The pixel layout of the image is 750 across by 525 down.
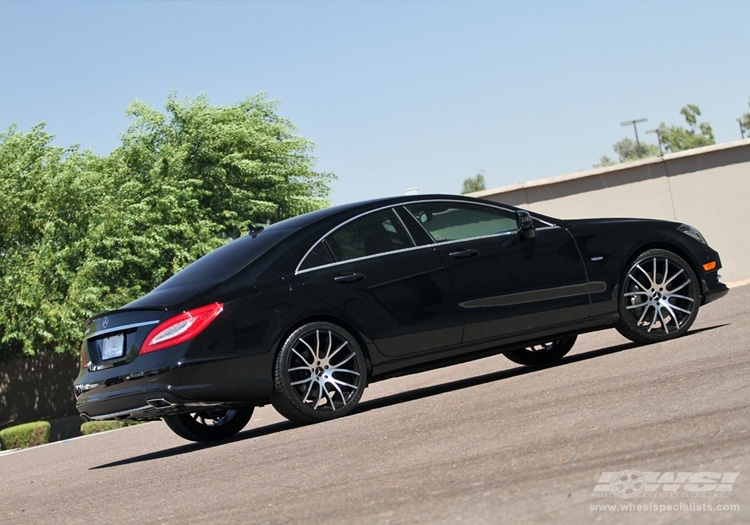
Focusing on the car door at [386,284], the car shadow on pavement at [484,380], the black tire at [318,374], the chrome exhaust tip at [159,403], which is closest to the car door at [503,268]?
the car door at [386,284]

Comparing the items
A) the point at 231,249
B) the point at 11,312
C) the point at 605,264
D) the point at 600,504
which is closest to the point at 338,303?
the point at 231,249

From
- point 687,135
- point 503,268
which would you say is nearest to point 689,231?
point 503,268

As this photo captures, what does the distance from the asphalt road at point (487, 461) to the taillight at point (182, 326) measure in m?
0.79

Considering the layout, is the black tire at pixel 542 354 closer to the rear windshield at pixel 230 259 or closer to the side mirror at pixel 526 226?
the side mirror at pixel 526 226

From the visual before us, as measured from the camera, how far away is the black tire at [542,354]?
10.5m

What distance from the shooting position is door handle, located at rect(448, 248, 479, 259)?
8836 mm

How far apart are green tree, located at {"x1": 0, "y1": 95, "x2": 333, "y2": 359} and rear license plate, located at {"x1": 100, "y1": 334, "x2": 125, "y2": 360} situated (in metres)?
24.1

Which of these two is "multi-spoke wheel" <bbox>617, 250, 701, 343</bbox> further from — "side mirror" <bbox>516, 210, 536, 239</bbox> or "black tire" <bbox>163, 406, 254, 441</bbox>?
"black tire" <bbox>163, 406, 254, 441</bbox>

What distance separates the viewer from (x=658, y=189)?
34344 mm

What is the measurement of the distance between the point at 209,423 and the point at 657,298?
375 centimetres

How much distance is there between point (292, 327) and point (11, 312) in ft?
87.4

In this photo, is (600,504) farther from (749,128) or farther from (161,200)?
(749,128)

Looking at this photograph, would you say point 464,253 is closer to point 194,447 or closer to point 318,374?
point 318,374

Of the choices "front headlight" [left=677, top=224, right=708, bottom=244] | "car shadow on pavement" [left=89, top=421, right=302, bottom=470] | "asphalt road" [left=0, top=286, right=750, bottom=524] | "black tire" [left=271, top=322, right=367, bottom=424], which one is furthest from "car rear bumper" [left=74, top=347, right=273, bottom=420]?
"front headlight" [left=677, top=224, right=708, bottom=244]
